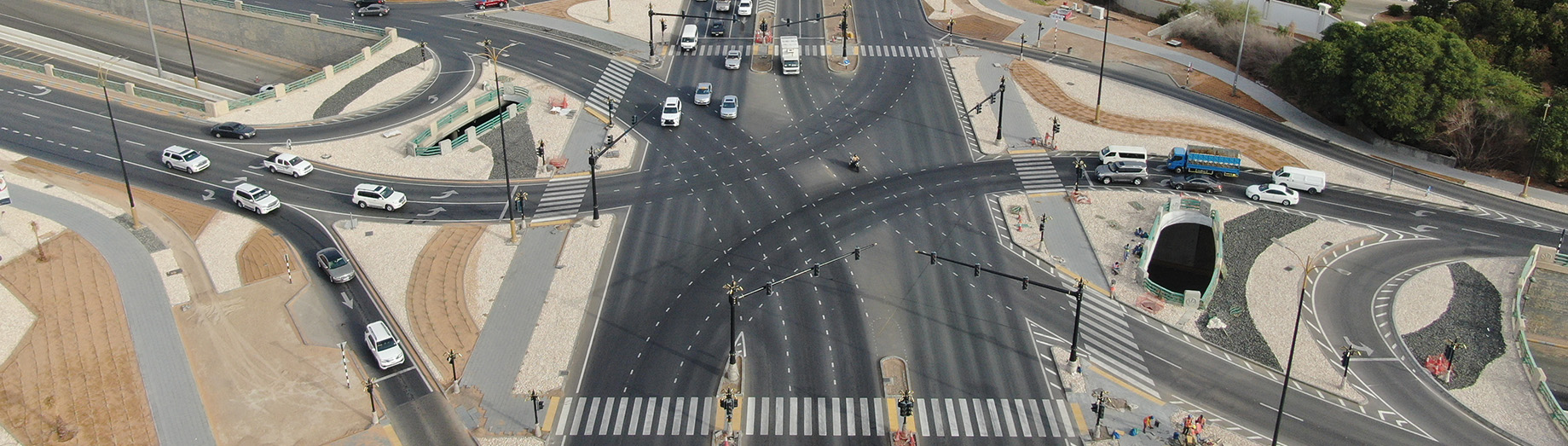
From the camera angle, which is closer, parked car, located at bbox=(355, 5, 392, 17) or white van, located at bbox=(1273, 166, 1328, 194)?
white van, located at bbox=(1273, 166, 1328, 194)

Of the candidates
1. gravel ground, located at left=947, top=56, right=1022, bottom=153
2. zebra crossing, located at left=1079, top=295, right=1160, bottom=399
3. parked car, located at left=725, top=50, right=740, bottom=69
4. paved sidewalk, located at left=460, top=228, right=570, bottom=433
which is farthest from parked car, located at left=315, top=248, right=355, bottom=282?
gravel ground, located at left=947, top=56, right=1022, bottom=153

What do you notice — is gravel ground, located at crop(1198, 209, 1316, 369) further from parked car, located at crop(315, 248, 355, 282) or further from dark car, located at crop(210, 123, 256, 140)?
dark car, located at crop(210, 123, 256, 140)

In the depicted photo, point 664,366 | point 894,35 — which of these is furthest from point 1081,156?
point 664,366

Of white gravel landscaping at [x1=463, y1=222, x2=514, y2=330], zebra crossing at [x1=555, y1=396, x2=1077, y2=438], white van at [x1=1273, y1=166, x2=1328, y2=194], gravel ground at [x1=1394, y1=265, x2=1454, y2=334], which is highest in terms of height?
white van at [x1=1273, y1=166, x2=1328, y2=194]

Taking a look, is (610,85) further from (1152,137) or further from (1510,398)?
(1510,398)

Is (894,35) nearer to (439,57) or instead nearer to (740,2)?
(740,2)

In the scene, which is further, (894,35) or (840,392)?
(894,35)
